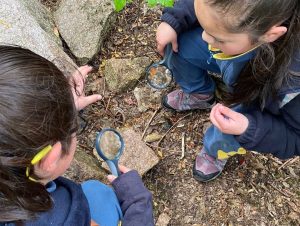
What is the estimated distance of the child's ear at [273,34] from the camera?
5.06 feet

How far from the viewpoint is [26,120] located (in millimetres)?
1221

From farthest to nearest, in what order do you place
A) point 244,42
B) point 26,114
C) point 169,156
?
1. point 169,156
2. point 244,42
3. point 26,114

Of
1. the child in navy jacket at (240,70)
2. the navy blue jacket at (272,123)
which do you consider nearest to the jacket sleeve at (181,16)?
the child in navy jacket at (240,70)

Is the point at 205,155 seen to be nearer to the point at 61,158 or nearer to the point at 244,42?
Result: the point at 244,42

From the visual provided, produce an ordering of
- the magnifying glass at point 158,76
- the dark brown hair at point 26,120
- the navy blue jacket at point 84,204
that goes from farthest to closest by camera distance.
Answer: the magnifying glass at point 158,76
the navy blue jacket at point 84,204
the dark brown hair at point 26,120

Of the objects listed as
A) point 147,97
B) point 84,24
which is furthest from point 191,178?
point 84,24

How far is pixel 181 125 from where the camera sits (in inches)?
106

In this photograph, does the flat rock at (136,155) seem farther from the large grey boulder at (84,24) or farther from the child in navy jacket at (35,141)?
the child in navy jacket at (35,141)

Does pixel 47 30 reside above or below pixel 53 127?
below

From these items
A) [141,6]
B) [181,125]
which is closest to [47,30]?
[141,6]

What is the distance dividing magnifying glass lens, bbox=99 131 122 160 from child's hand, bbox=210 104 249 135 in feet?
1.63

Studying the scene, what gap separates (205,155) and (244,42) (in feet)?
3.29

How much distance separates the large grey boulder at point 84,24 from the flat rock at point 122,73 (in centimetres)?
17

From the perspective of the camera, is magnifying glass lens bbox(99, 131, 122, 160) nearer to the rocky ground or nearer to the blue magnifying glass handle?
the blue magnifying glass handle
